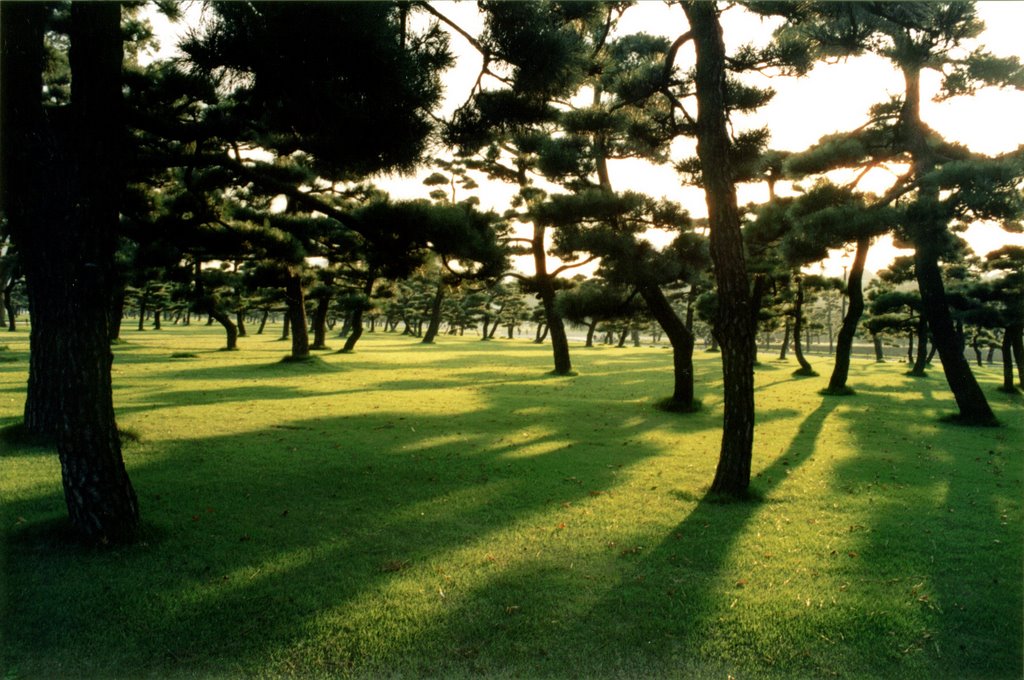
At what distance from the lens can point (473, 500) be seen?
5086 millimetres

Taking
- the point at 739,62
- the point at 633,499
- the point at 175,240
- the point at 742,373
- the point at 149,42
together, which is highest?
the point at 149,42

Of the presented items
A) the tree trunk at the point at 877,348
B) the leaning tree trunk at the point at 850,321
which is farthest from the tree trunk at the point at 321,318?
Result: the tree trunk at the point at 877,348

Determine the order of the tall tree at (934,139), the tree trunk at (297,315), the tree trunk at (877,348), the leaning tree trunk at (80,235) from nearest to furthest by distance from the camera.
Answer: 1. the leaning tree trunk at (80,235)
2. the tall tree at (934,139)
3. the tree trunk at (297,315)
4. the tree trunk at (877,348)

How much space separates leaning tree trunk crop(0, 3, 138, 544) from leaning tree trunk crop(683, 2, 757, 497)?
200 inches

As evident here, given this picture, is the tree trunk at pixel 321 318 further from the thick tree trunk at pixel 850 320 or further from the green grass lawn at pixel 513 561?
the thick tree trunk at pixel 850 320

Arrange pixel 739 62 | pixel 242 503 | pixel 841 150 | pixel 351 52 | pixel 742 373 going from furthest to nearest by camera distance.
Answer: pixel 841 150, pixel 739 62, pixel 742 373, pixel 242 503, pixel 351 52

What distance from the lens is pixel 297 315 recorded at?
17750 millimetres

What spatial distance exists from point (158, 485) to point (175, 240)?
4.78 meters

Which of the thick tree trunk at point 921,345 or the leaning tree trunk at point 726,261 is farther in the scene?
the thick tree trunk at point 921,345

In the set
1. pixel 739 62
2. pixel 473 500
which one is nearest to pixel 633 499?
pixel 473 500

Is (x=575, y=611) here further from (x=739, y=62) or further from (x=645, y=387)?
(x=645, y=387)

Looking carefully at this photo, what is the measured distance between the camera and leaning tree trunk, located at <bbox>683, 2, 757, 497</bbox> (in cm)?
520

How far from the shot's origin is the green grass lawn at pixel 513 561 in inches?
109

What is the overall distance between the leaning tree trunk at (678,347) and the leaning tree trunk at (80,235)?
355 inches
